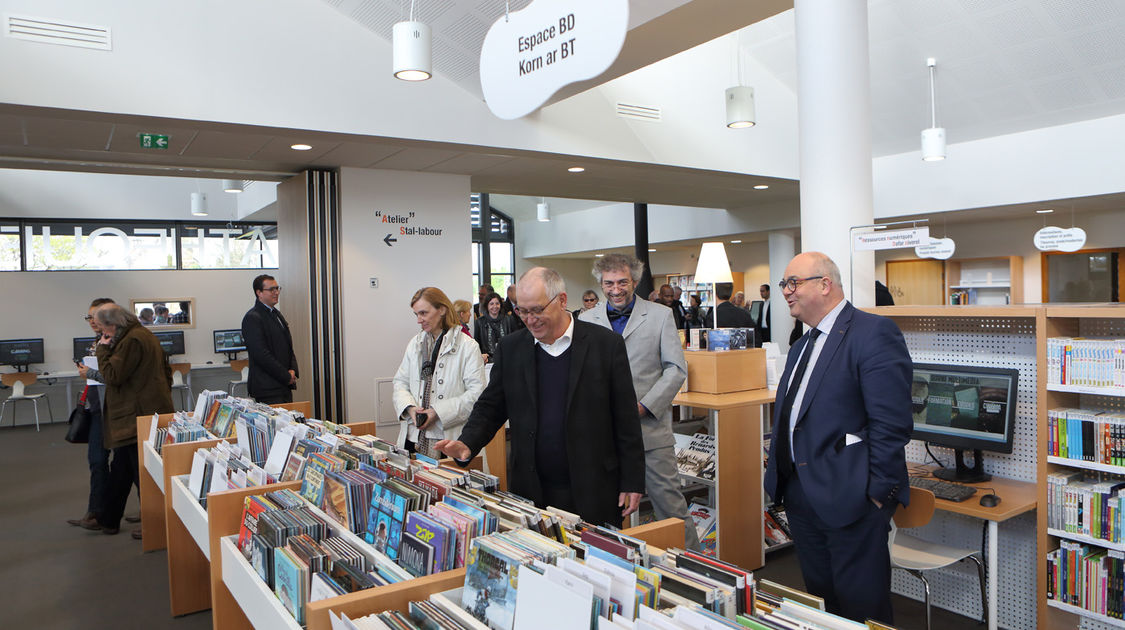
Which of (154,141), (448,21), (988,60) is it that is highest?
(988,60)

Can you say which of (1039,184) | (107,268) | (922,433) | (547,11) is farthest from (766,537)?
(107,268)

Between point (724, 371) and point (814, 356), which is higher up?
point (814, 356)

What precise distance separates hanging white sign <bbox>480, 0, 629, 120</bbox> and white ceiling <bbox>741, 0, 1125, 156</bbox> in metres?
6.38

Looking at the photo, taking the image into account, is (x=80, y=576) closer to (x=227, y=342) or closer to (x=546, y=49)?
(x=546, y=49)

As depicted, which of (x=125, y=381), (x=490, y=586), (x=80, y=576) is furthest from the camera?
(x=125, y=381)

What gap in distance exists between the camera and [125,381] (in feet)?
16.4

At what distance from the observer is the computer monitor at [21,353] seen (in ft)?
34.7

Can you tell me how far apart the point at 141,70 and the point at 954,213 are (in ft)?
30.7

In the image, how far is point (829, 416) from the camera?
250 centimetres

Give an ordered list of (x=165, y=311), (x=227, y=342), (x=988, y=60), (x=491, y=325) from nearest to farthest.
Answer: (x=988, y=60), (x=491, y=325), (x=165, y=311), (x=227, y=342)

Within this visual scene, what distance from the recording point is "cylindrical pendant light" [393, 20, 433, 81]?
4.21 metres

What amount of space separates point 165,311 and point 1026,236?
14005mm

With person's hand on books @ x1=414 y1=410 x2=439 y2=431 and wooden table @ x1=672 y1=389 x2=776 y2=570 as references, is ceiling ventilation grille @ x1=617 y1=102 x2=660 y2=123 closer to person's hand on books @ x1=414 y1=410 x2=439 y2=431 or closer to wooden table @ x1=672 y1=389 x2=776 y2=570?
wooden table @ x1=672 y1=389 x2=776 y2=570

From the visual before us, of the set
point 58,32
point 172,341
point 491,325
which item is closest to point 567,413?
point 58,32
